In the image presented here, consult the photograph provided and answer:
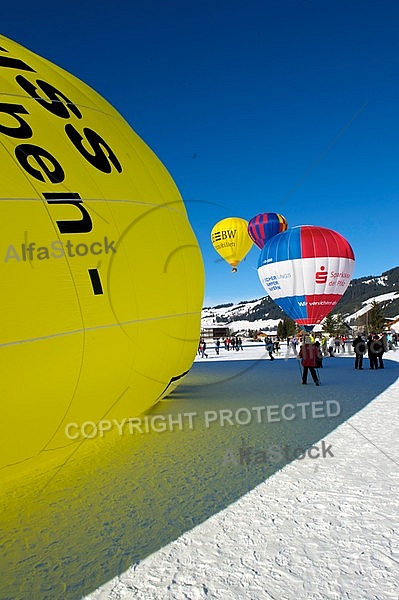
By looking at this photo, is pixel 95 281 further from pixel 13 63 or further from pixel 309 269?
pixel 309 269

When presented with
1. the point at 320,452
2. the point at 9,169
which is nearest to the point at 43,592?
the point at 9,169

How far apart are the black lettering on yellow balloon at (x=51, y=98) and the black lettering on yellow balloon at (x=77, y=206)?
3.14ft

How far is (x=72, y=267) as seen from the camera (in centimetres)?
340

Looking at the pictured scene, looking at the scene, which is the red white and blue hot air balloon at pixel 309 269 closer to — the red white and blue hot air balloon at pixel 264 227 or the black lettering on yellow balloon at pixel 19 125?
the red white and blue hot air balloon at pixel 264 227

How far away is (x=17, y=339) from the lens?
3.01 meters

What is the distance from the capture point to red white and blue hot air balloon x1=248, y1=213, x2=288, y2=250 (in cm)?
2708

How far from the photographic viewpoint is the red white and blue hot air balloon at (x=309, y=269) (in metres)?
18.0

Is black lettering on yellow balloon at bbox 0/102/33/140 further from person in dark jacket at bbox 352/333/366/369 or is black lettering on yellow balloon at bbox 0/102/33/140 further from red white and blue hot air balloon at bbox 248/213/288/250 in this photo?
red white and blue hot air balloon at bbox 248/213/288/250

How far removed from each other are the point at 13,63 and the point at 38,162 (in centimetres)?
130

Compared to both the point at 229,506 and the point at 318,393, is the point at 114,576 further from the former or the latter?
the point at 318,393

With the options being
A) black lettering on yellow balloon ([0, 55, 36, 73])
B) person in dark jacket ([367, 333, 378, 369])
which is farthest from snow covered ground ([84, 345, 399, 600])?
Result: person in dark jacket ([367, 333, 378, 369])

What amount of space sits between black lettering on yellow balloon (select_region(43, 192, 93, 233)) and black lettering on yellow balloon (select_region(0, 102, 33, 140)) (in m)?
0.52

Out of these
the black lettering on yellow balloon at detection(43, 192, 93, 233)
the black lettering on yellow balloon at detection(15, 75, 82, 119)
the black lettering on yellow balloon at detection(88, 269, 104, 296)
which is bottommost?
the black lettering on yellow balloon at detection(88, 269, 104, 296)

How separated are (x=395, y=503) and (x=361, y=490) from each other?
0.34 metres
